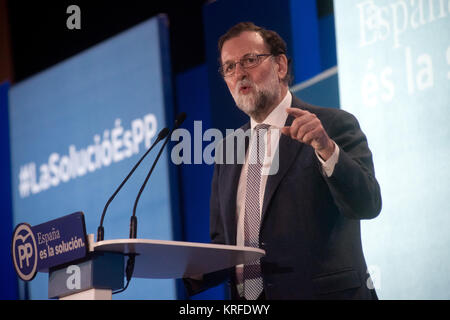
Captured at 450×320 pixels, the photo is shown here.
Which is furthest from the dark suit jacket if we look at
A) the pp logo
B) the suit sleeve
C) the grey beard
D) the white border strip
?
the white border strip

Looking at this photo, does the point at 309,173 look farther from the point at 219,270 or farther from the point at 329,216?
the point at 219,270

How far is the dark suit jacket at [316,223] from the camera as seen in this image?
238cm

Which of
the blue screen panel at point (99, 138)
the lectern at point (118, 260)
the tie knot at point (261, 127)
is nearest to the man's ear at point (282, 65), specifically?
the tie knot at point (261, 127)

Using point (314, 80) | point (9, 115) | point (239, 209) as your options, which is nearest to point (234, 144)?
point (239, 209)

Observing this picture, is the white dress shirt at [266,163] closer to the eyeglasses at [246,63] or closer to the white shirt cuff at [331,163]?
the eyeglasses at [246,63]

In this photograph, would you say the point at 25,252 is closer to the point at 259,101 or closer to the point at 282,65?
the point at 259,101

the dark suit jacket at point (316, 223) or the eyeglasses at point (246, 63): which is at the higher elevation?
the eyeglasses at point (246, 63)

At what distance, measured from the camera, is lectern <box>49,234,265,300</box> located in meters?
2.20

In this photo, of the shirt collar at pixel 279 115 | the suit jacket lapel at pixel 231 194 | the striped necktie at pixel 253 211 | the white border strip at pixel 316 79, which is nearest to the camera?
the striped necktie at pixel 253 211

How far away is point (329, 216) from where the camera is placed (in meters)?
2.51

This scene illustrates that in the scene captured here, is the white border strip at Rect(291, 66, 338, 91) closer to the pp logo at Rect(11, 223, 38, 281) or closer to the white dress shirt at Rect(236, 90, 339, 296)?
the white dress shirt at Rect(236, 90, 339, 296)

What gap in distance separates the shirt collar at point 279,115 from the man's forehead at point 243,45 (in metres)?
0.24

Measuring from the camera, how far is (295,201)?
2535 mm

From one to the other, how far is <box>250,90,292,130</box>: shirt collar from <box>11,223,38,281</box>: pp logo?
1.01m
